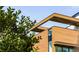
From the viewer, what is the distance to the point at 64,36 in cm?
603

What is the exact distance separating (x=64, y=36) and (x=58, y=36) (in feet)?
0.62

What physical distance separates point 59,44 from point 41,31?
0.68 metres

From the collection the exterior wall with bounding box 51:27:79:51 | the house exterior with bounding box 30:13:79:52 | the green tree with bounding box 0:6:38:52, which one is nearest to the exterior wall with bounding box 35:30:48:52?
the house exterior with bounding box 30:13:79:52

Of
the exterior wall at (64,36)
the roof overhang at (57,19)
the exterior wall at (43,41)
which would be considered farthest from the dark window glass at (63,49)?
the roof overhang at (57,19)

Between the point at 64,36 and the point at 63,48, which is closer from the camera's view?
the point at 64,36

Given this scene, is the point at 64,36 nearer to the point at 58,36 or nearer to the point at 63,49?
the point at 58,36

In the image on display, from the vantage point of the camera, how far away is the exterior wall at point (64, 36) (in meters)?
5.90

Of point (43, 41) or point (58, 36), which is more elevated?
point (58, 36)

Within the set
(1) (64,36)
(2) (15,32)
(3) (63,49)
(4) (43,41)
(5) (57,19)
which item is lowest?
(3) (63,49)

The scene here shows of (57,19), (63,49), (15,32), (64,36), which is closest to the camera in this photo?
(15,32)

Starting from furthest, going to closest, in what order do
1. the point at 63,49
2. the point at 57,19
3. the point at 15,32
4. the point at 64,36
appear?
the point at 63,49
the point at 64,36
the point at 57,19
the point at 15,32

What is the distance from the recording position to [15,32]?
5.62 meters

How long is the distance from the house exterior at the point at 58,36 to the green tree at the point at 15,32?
30 cm

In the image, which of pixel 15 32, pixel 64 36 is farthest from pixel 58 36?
pixel 15 32
